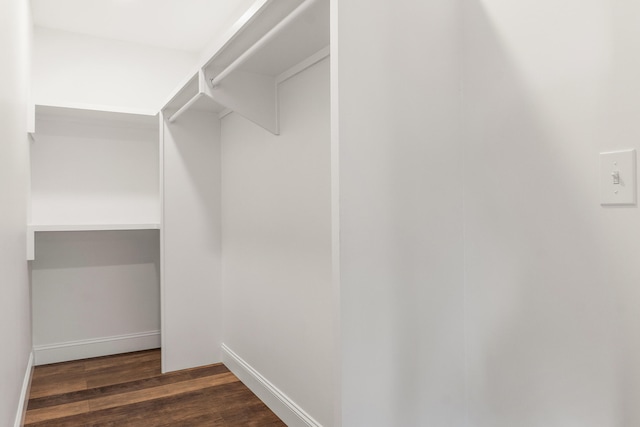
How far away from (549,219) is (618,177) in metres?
0.17

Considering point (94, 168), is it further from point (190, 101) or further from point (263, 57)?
point (263, 57)

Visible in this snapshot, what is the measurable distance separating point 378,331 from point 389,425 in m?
0.23

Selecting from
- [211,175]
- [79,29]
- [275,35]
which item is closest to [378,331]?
[275,35]

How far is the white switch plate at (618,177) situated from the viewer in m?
0.83

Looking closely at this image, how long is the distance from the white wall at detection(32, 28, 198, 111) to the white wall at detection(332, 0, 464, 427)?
2.42 meters

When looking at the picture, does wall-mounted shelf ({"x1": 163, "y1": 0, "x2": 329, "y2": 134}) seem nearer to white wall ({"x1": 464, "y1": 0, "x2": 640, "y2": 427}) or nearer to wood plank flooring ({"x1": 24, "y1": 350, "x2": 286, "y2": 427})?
white wall ({"x1": 464, "y1": 0, "x2": 640, "y2": 427})

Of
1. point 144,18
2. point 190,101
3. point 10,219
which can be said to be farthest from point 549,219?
point 144,18

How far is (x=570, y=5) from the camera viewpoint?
36.4 inches

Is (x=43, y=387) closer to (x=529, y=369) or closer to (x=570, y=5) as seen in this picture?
(x=529, y=369)

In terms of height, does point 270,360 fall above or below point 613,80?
below

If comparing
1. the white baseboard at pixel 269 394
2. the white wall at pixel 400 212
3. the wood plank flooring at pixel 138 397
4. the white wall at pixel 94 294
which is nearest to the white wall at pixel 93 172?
the white wall at pixel 94 294

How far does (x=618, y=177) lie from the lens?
2.77ft

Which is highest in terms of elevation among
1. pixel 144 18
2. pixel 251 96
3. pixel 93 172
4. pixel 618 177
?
pixel 144 18

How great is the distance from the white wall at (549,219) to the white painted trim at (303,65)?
705 millimetres
